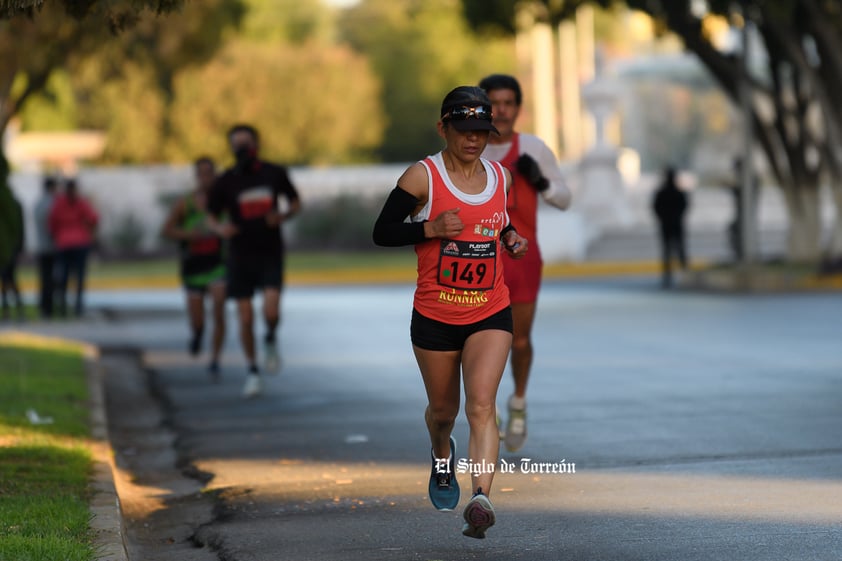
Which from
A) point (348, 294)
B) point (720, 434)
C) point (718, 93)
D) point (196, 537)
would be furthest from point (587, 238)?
point (196, 537)

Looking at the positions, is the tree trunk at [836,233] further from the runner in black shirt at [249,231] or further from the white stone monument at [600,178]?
the runner in black shirt at [249,231]

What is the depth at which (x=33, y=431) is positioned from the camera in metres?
10.7

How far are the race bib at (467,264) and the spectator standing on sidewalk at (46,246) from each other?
54.3ft

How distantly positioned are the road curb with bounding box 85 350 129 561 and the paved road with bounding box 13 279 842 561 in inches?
8.4

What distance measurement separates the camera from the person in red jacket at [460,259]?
721 centimetres

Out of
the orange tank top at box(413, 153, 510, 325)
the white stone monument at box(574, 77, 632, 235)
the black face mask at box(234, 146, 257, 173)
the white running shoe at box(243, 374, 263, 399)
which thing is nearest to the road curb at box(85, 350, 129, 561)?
the white running shoe at box(243, 374, 263, 399)

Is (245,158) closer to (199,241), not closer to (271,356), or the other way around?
(271,356)

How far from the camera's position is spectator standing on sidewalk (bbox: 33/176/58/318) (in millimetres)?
23469

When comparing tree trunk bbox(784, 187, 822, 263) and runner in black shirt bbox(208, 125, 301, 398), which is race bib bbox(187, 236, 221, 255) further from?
tree trunk bbox(784, 187, 822, 263)

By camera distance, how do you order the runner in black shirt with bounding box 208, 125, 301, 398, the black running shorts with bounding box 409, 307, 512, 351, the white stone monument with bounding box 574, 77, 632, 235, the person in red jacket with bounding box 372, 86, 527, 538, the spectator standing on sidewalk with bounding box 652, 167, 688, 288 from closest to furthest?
the person in red jacket with bounding box 372, 86, 527, 538, the black running shorts with bounding box 409, 307, 512, 351, the runner in black shirt with bounding box 208, 125, 301, 398, the spectator standing on sidewalk with bounding box 652, 167, 688, 288, the white stone monument with bounding box 574, 77, 632, 235

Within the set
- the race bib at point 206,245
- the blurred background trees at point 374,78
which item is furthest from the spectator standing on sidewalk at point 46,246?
the race bib at point 206,245

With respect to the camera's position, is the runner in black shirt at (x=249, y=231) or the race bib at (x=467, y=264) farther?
the runner in black shirt at (x=249, y=231)

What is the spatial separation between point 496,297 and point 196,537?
1839 mm

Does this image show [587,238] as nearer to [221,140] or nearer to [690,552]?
[221,140]
